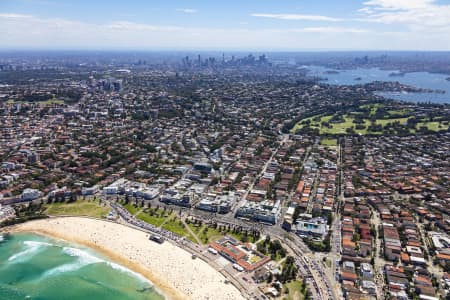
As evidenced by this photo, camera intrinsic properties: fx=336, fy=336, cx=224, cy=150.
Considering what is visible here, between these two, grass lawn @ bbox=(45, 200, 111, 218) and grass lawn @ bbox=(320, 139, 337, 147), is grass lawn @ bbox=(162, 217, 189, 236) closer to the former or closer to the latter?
grass lawn @ bbox=(45, 200, 111, 218)

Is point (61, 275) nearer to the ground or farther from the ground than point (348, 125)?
nearer to the ground

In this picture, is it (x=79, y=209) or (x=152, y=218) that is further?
(x=79, y=209)

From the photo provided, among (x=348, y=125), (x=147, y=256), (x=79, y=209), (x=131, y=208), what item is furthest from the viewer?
(x=348, y=125)

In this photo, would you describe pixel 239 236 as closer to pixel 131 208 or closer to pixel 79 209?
pixel 131 208

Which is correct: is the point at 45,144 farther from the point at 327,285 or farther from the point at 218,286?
the point at 327,285

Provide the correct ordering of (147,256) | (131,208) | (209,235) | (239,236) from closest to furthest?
1. (147,256)
2. (239,236)
3. (209,235)
4. (131,208)

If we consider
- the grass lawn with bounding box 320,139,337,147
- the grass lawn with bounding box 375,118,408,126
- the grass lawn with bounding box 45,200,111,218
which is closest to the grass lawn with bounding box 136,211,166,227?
the grass lawn with bounding box 45,200,111,218

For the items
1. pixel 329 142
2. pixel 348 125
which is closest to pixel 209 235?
pixel 329 142

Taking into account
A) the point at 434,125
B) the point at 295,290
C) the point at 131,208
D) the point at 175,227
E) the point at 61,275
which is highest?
the point at 434,125

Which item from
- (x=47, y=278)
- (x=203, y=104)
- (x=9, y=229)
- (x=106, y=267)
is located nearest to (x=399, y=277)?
(x=106, y=267)
